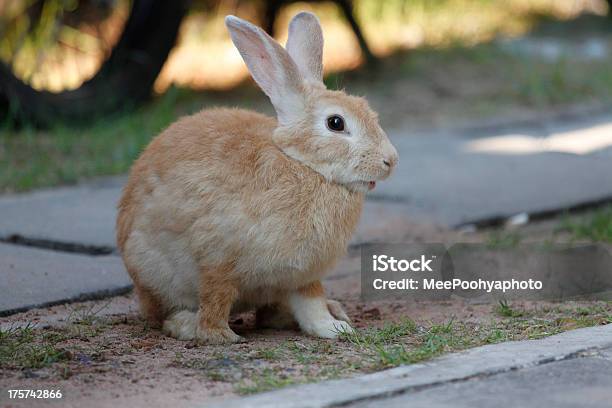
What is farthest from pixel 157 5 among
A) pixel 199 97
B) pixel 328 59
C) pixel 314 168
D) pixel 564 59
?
pixel 314 168

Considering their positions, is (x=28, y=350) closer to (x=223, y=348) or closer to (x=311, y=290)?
(x=223, y=348)

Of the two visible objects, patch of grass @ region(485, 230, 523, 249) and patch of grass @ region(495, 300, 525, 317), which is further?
patch of grass @ region(485, 230, 523, 249)

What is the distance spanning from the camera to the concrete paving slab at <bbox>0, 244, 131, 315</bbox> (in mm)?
4016

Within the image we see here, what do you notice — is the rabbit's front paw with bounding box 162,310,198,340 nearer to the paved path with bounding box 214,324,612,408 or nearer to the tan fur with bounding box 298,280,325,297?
the tan fur with bounding box 298,280,325,297

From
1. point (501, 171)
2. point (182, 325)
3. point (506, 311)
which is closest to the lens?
point (182, 325)

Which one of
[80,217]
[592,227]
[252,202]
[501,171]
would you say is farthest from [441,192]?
[252,202]

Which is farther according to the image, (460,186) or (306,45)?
(460,186)

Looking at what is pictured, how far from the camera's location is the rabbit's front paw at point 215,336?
349cm

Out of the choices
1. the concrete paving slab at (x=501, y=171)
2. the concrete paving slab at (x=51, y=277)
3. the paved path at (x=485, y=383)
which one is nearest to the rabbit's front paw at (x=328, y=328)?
the paved path at (x=485, y=383)

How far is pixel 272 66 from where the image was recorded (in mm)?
3668

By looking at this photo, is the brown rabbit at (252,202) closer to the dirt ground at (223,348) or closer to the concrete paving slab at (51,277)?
the dirt ground at (223,348)

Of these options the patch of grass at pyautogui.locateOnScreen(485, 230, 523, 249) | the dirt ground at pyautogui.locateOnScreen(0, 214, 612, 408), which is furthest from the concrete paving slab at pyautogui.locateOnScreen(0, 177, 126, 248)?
the patch of grass at pyautogui.locateOnScreen(485, 230, 523, 249)

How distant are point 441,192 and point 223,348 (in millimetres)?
2776

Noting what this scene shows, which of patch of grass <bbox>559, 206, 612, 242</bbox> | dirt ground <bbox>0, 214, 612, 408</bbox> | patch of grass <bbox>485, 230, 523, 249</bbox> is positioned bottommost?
dirt ground <bbox>0, 214, 612, 408</bbox>
